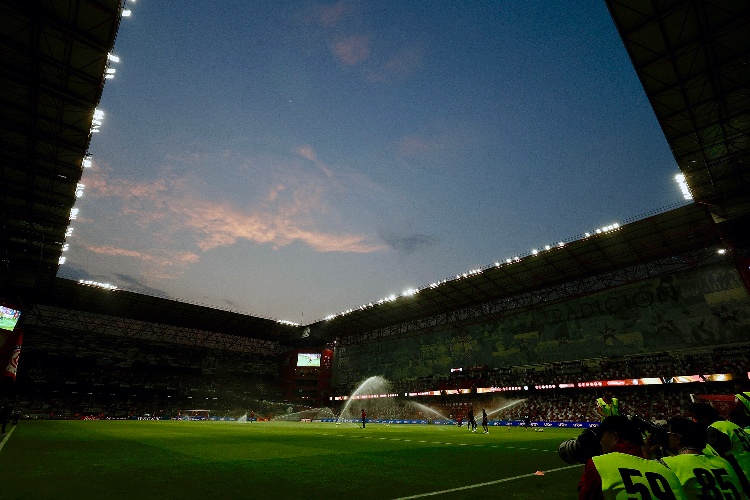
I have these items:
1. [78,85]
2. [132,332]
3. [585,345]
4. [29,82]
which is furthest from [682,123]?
[132,332]

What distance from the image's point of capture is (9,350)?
33.8 m

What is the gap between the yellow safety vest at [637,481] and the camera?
2627 millimetres

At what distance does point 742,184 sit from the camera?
29.5 metres

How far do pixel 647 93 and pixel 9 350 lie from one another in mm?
54779

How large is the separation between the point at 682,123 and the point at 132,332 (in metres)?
78.6

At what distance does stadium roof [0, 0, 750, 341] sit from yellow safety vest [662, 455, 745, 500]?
920 inches

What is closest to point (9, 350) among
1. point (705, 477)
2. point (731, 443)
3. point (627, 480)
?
point (627, 480)

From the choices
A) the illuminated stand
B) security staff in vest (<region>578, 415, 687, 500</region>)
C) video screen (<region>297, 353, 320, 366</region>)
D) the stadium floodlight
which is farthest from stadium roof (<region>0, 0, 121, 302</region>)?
video screen (<region>297, 353, 320, 366</region>)

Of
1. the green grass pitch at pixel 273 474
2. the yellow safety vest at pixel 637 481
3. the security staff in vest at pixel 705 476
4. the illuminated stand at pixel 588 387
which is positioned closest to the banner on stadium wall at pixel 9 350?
the green grass pitch at pixel 273 474

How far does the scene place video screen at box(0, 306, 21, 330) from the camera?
33.4 m

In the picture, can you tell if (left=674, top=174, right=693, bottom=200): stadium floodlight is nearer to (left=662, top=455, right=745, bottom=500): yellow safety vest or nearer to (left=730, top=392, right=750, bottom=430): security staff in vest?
(left=730, top=392, right=750, bottom=430): security staff in vest

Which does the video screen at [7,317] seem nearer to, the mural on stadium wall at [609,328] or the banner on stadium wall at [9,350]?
the banner on stadium wall at [9,350]

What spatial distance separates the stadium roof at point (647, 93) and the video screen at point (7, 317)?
289 inches

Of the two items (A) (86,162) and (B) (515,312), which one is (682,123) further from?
(A) (86,162)
